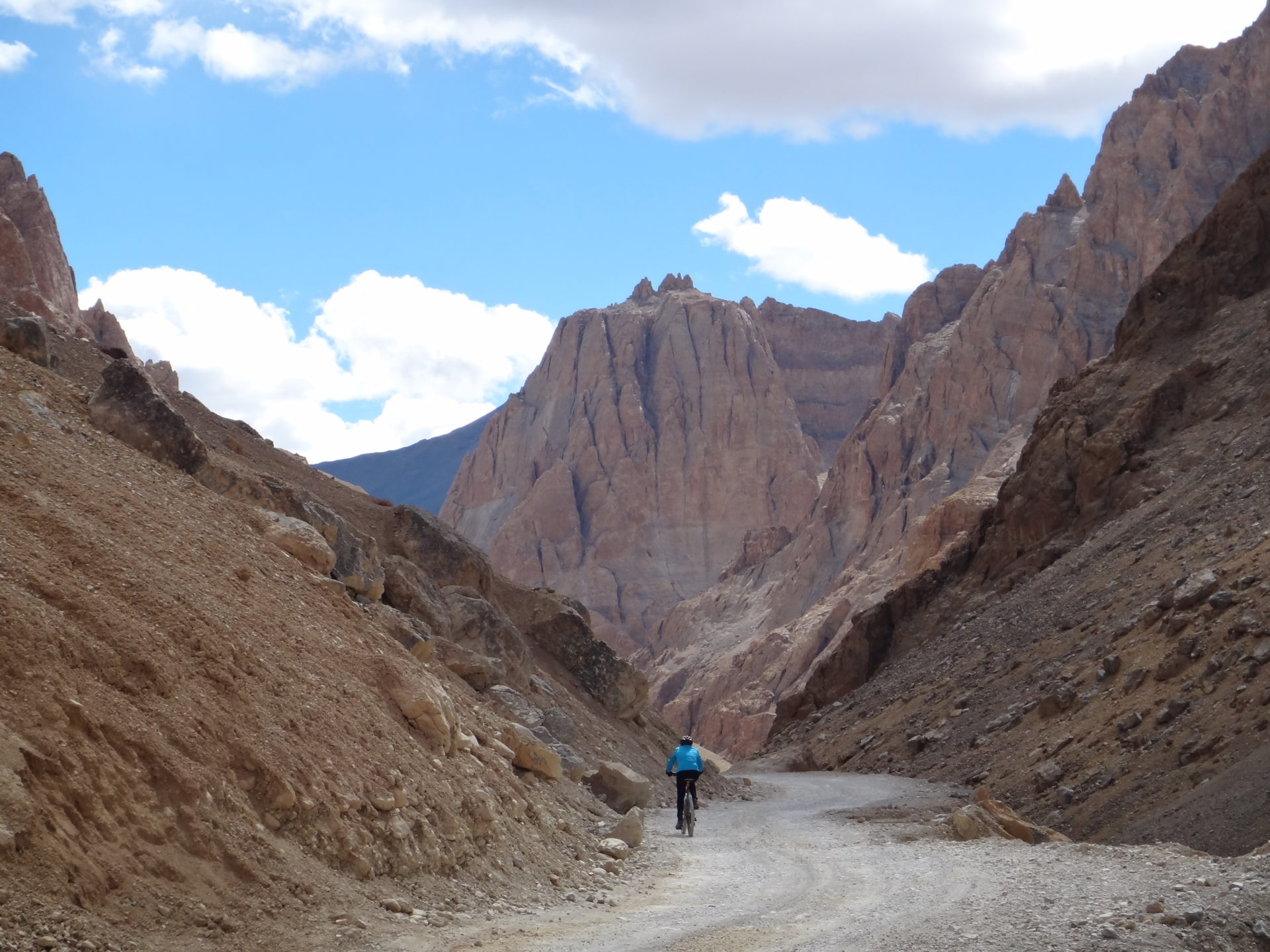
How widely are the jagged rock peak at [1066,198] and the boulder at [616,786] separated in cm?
8743

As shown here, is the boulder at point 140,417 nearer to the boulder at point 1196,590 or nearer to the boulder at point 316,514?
the boulder at point 316,514

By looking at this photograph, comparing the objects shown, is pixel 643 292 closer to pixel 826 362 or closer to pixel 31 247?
pixel 826 362

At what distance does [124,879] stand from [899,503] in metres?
86.5

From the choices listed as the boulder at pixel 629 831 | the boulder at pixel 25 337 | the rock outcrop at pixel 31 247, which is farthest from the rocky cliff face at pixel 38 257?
the boulder at pixel 629 831

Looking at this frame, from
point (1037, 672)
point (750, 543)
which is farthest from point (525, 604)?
point (750, 543)

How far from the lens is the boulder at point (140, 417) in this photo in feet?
51.8

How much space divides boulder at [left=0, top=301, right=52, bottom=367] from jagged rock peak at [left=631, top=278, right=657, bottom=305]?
137 m

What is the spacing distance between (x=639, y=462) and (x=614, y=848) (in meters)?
119

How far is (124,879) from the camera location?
7.96 metres

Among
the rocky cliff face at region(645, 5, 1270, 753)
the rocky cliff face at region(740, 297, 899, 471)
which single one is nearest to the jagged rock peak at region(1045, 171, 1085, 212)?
the rocky cliff face at region(645, 5, 1270, 753)

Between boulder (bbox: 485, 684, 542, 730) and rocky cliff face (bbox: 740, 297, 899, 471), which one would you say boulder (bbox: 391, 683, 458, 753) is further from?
rocky cliff face (bbox: 740, 297, 899, 471)

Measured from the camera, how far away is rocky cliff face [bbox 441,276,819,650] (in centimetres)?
12712

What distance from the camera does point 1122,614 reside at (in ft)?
106

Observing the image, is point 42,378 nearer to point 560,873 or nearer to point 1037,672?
point 560,873
